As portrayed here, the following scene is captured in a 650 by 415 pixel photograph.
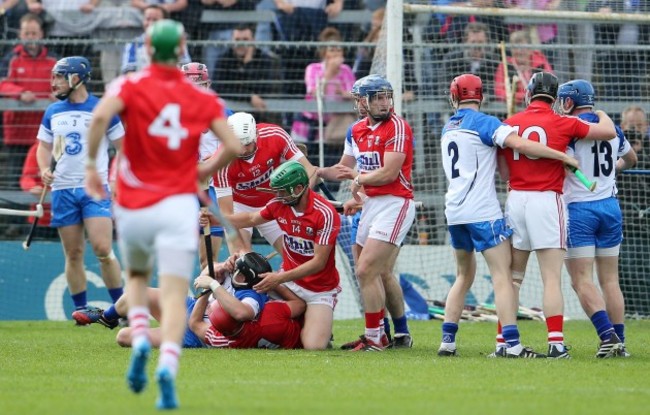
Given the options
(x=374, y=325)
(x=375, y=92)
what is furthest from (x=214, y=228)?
(x=375, y=92)

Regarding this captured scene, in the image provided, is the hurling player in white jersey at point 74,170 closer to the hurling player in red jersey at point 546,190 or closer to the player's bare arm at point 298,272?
the player's bare arm at point 298,272

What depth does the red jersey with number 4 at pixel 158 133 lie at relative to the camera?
20.5 ft

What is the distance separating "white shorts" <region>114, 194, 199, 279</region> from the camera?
619 cm

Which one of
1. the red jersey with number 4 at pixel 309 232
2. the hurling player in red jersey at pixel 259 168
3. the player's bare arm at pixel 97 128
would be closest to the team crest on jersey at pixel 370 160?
the red jersey with number 4 at pixel 309 232

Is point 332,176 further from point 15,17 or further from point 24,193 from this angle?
point 15,17

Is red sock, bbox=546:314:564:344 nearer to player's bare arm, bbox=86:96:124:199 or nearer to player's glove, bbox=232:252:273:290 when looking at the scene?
player's glove, bbox=232:252:273:290

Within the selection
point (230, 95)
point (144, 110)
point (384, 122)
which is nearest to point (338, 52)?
point (230, 95)

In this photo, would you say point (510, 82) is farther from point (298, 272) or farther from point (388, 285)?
point (298, 272)

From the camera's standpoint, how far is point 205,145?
1173cm

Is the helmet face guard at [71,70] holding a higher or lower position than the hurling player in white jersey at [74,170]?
higher

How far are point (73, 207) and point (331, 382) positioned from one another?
5.52 metres

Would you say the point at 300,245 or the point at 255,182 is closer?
the point at 300,245

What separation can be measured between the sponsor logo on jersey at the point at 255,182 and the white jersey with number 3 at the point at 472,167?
90.5 inches

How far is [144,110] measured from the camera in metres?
6.24
